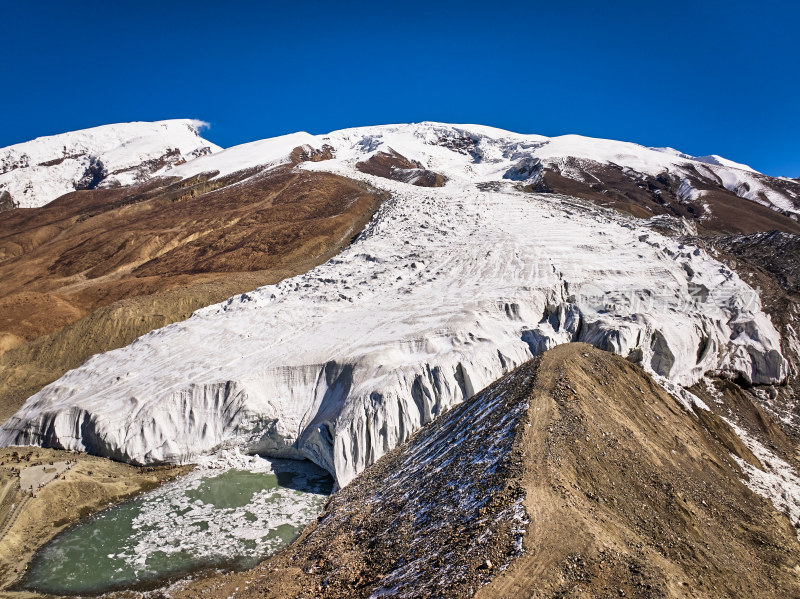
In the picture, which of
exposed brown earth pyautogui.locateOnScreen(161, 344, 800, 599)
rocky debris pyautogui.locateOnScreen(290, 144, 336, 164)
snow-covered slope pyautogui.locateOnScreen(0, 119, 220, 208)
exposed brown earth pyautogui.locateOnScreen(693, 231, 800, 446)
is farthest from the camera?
snow-covered slope pyautogui.locateOnScreen(0, 119, 220, 208)

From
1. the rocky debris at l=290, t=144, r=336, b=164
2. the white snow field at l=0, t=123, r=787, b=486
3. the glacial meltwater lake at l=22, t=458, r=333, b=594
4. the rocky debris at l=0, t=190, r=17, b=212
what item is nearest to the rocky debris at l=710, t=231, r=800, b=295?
the white snow field at l=0, t=123, r=787, b=486

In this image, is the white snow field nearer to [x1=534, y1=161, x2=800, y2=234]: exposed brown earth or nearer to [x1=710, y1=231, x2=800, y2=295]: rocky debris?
[x1=710, y1=231, x2=800, y2=295]: rocky debris

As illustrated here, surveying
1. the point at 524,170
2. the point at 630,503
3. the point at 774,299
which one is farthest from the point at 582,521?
the point at 524,170

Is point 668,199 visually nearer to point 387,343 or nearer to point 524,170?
point 524,170

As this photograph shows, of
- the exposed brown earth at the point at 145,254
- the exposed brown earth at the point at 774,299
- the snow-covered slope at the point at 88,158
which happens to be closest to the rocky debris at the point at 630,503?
the exposed brown earth at the point at 774,299

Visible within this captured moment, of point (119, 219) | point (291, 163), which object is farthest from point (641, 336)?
point (291, 163)

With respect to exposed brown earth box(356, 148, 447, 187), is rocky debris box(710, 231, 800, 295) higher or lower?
lower

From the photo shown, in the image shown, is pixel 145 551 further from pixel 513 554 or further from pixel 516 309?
pixel 516 309
